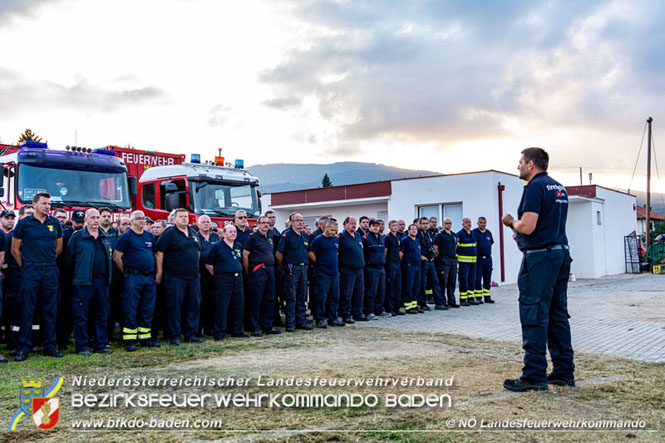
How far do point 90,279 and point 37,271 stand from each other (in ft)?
2.12

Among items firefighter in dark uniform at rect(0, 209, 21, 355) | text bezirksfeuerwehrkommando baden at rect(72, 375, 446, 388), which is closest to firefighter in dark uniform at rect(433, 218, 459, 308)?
text bezirksfeuerwehrkommando baden at rect(72, 375, 446, 388)

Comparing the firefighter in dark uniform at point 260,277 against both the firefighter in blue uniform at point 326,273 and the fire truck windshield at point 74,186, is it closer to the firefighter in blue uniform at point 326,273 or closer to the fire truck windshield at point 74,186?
the firefighter in blue uniform at point 326,273

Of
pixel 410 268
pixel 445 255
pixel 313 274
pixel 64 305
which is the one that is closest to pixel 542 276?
pixel 313 274

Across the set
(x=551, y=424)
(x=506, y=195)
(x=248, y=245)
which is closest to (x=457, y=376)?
(x=551, y=424)

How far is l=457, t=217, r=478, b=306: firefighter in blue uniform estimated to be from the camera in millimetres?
13539

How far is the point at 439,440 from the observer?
149 inches

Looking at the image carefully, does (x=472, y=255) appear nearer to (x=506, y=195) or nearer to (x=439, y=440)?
(x=506, y=195)

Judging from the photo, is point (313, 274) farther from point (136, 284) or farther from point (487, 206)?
point (487, 206)

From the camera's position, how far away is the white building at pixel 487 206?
19.8m

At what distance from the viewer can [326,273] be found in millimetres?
10148

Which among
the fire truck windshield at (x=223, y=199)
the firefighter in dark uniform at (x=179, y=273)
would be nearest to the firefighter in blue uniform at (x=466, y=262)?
the fire truck windshield at (x=223, y=199)

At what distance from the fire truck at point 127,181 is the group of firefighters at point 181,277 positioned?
1410 mm

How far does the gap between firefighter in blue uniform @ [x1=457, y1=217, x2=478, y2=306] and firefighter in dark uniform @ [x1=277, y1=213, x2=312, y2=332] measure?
517cm

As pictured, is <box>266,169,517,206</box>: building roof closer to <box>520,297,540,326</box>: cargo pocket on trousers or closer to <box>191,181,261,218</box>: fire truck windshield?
<box>191,181,261,218</box>: fire truck windshield
